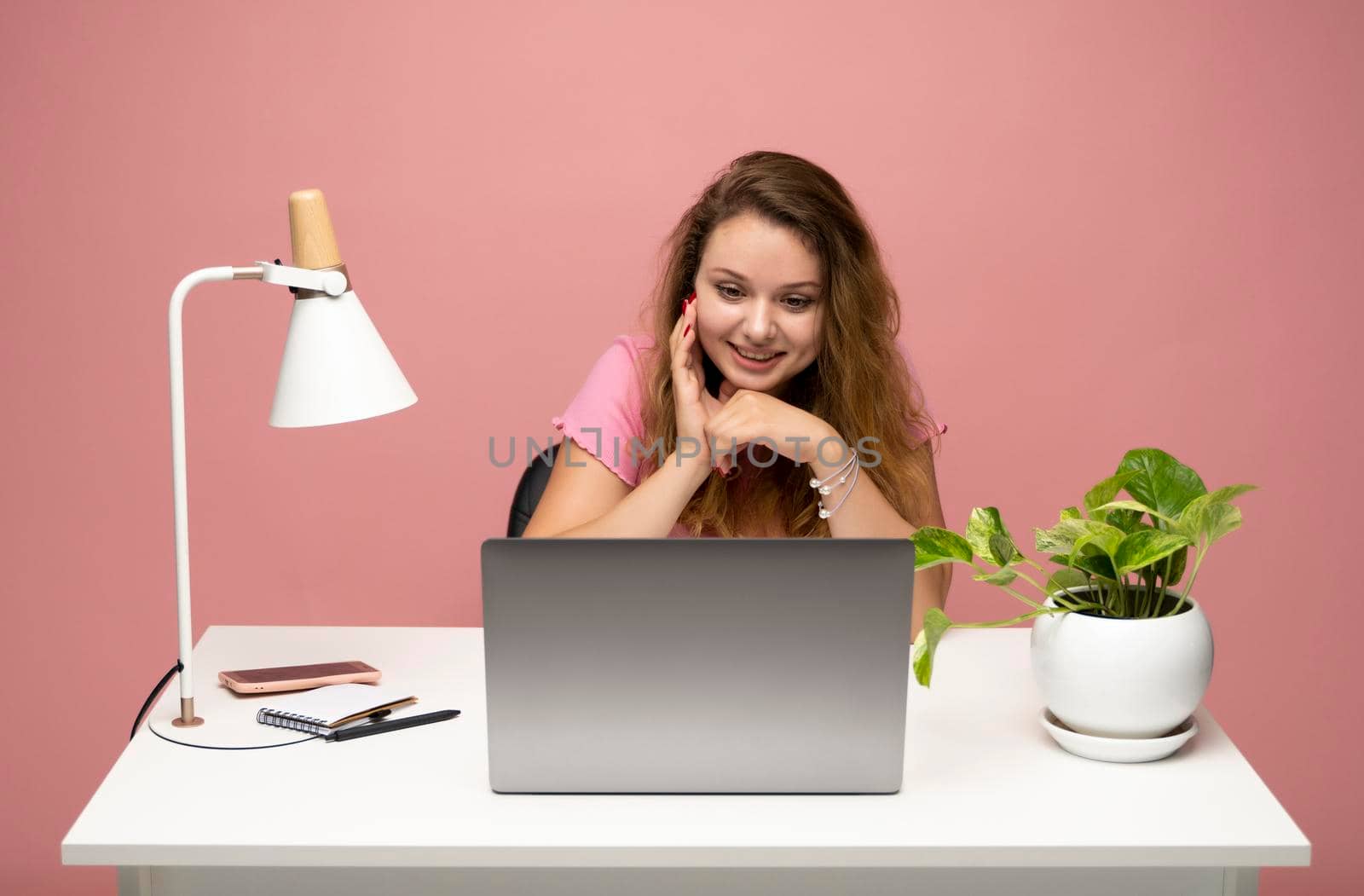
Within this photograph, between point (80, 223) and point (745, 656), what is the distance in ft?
7.75

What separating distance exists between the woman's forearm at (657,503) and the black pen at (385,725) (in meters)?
0.56

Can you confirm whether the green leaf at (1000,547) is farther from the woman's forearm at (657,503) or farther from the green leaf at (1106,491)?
the woman's forearm at (657,503)

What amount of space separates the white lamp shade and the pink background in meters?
1.59

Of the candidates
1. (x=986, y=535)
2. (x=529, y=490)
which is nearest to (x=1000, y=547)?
(x=986, y=535)

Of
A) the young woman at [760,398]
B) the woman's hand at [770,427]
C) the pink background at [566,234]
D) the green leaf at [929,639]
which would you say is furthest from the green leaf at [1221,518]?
the pink background at [566,234]

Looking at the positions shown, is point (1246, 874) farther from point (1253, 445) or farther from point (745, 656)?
point (1253, 445)

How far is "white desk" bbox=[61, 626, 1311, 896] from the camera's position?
136 centimetres

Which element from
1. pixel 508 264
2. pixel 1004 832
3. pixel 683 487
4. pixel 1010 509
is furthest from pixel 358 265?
pixel 1004 832

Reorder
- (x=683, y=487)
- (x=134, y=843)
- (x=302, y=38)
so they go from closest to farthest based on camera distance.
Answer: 1. (x=134, y=843)
2. (x=683, y=487)
3. (x=302, y=38)

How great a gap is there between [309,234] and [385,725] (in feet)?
1.89

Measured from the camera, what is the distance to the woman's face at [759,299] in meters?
2.29

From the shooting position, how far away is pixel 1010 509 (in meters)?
3.25

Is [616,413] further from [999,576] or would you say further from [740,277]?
[999,576]

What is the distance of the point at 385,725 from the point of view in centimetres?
165
